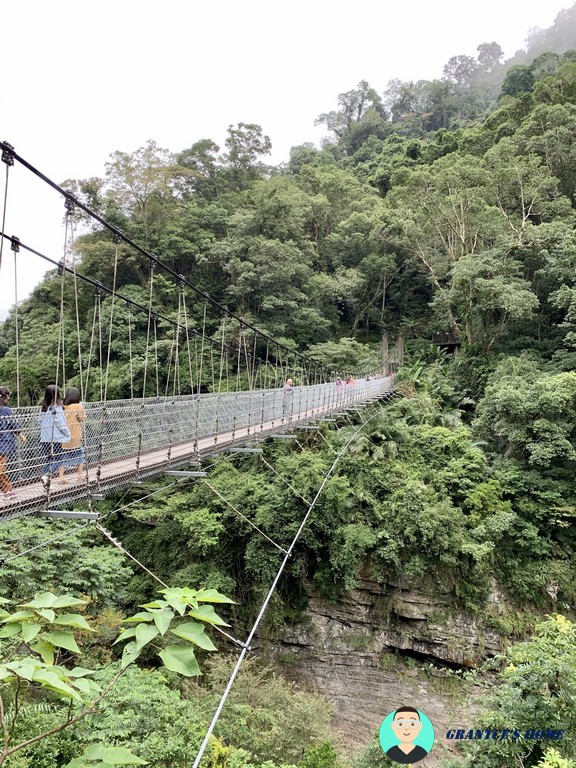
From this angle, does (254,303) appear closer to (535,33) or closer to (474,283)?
(474,283)

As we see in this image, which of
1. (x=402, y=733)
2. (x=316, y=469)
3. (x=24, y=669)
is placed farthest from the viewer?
(x=316, y=469)

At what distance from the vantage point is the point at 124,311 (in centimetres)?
1178

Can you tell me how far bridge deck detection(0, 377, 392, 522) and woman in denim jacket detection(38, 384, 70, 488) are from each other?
39 millimetres

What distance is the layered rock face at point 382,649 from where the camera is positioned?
605 centimetres

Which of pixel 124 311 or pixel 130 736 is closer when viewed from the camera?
pixel 130 736

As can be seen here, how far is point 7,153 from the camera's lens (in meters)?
2.06

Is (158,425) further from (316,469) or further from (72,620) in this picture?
(316,469)

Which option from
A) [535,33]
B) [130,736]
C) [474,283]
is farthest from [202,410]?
[535,33]

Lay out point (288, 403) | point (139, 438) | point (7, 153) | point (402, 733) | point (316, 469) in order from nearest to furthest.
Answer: point (7, 153)
point (139, 438)
point (402, 733)
point (288, 403)
point (316, 469)

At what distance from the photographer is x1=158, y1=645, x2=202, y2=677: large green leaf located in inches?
22.3

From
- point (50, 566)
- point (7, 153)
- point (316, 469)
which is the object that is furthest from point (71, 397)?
point (316, 469)

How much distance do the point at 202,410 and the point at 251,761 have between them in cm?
319

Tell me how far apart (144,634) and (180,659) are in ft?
0.19

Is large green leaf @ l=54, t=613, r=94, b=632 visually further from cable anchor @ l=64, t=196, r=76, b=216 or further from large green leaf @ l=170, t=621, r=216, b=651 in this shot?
cable anchor @ l=64, t=196, r=76, b=216
